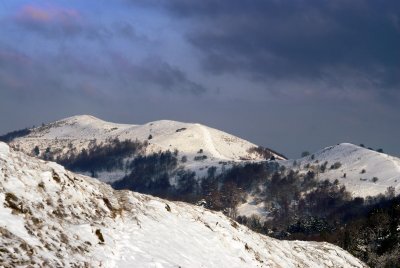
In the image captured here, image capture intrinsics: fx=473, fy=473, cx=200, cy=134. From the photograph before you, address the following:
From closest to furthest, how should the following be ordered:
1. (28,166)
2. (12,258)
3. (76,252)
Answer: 1. (12,258)
2. (76,252)
3. (28,166)

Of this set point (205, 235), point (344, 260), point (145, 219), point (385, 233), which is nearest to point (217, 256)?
point (205, 235)

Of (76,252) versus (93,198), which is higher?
(93,198)

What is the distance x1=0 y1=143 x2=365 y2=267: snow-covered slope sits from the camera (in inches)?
867

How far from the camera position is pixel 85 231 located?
84.1ft

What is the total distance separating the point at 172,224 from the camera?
3356 cm

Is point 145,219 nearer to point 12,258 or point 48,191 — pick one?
→ point 48,191

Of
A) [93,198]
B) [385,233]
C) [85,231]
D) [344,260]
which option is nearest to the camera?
[85,231]

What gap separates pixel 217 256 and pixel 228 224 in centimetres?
781

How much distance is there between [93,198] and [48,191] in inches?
169

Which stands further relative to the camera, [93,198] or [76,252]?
[93,198]

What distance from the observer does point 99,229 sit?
26562 millimetres

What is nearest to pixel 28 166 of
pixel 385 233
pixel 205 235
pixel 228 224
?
pixel 205 235

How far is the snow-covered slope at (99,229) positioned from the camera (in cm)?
2203

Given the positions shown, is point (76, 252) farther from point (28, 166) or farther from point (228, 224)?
point (228, 224)
